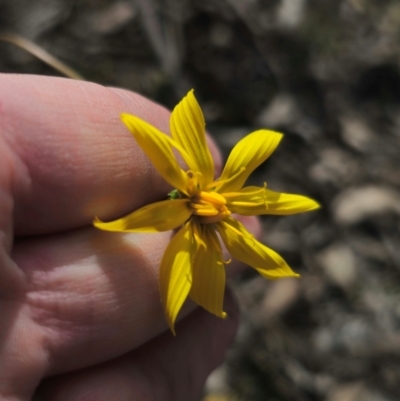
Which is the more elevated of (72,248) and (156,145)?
(156,145)

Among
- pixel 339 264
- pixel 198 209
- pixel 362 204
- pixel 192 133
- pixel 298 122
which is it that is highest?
pixel 192 133

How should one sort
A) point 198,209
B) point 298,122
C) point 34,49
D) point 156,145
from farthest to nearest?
point 298,122 → point 34,49 → point 198,209 → point 156,145

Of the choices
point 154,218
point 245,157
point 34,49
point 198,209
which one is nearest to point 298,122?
point 34,49

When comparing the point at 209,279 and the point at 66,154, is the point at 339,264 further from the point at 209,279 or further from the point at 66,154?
the point at 66,154

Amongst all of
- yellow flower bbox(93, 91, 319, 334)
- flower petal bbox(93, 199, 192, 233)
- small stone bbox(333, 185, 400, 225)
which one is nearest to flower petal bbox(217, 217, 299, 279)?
yellow flower bbox(93, 91, 319, 334)

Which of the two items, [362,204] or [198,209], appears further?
[362,204]

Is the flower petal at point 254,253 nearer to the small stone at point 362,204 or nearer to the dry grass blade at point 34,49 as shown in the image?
the dry grass blade at point 34,49

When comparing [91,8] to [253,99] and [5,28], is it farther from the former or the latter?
[253,99]
